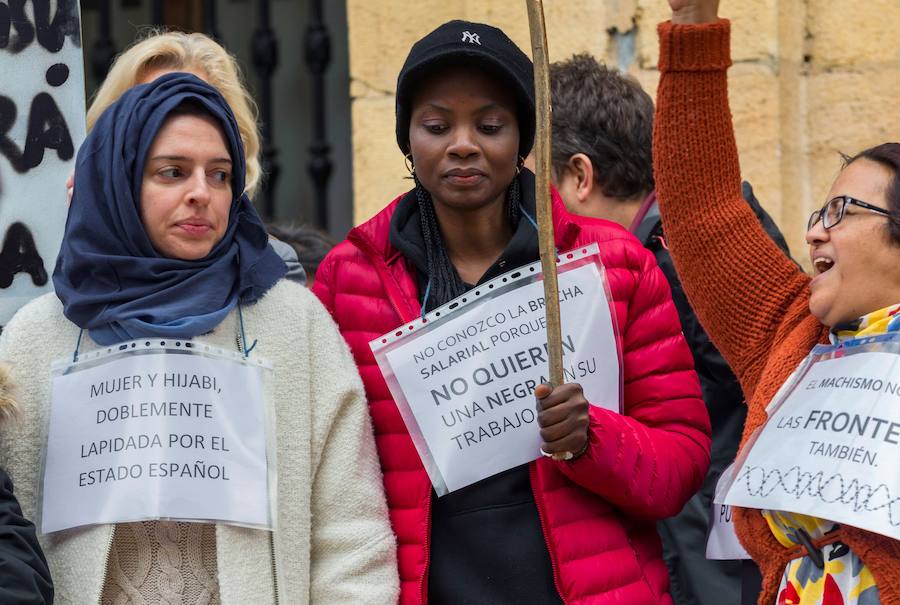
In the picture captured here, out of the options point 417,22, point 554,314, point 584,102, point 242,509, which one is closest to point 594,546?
point 554,314

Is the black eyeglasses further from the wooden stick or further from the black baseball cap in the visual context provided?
the black baseball cap

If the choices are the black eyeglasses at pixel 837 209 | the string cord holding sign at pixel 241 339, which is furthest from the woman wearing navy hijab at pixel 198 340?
the black eyeglasses at pixel 837 209

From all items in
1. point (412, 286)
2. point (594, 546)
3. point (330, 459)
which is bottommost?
point (594, 546)

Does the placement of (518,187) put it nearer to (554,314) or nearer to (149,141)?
(554,314)

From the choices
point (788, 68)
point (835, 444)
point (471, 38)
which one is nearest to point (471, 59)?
point (471, 38)

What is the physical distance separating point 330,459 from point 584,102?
52.4 inches

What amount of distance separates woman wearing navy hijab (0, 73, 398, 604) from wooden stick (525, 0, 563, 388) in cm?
41

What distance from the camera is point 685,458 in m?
2.60

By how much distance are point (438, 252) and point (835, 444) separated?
833mm

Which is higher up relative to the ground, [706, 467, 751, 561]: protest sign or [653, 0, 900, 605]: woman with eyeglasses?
[653, 0, 900, 605]: woman with eyeglasses

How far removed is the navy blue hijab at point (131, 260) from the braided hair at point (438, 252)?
0.31 meters

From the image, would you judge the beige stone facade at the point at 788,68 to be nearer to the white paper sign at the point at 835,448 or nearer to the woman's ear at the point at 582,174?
the woman's ear at the point at 582,174

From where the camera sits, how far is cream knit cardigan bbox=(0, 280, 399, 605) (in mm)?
2432

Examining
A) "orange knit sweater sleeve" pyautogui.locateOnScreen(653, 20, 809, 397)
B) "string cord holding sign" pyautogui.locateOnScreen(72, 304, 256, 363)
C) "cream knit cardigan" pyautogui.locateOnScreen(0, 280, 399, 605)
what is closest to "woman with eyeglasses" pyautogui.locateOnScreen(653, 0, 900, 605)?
"orange knit sweater sleeve" pyautogui.locateOnScreen(653, 20, 809, 397)
